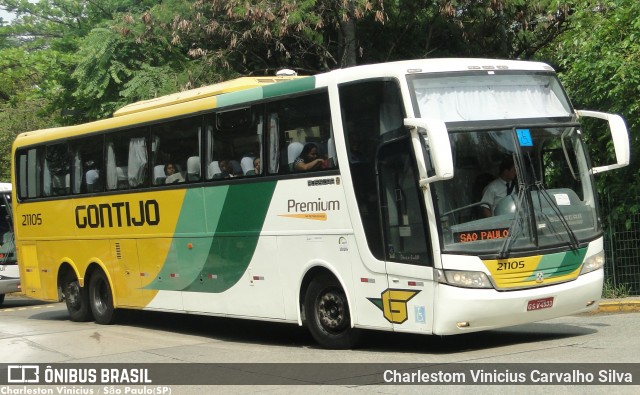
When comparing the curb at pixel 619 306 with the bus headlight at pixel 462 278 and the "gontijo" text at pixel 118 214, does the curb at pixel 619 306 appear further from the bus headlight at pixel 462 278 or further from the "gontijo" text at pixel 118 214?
the "gontijo" text at pixel 118 214

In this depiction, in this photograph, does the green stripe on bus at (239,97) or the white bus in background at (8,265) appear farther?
the white bus in background at (8,265)

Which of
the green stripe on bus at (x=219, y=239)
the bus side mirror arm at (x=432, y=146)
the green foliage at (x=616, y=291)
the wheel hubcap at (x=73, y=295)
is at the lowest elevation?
the green foliage at (x=616, y=291)

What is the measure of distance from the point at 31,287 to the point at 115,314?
2.93 metres

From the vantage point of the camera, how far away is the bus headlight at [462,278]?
35.4ft

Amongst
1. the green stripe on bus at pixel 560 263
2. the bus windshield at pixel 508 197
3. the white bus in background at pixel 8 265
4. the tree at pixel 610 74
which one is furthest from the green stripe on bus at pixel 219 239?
the white bus in background at pixel 8 265

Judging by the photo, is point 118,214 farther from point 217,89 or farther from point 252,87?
point 252,87

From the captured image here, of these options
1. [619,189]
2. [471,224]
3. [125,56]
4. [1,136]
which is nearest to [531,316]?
[471,224]

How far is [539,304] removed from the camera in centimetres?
1120

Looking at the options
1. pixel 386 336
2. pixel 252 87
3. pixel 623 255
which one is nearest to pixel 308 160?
pixel 252 87

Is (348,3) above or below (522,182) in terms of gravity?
above

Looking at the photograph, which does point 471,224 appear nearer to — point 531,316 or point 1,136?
point 531,316

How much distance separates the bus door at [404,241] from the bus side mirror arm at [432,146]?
Result: 0.54 ft

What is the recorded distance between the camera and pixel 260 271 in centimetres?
1366

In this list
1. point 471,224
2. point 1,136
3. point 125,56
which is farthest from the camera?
point 1,136
